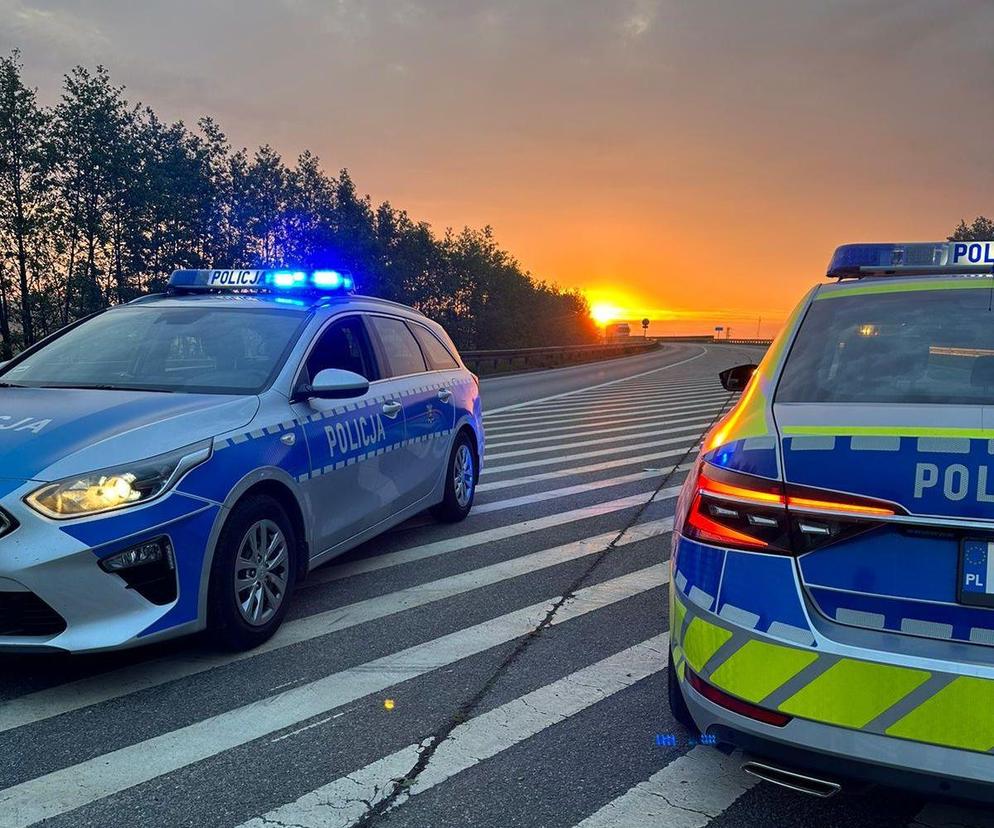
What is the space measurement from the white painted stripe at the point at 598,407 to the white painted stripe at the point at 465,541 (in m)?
5.94

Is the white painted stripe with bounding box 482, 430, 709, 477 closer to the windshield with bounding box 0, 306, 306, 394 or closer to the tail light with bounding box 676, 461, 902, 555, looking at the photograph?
the windshield with bounding box 0, 306, 306, 394

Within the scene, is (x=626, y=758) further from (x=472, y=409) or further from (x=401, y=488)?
(x=472, y=409)

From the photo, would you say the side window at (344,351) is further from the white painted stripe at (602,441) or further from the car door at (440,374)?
the white painted stripe at (602,441)

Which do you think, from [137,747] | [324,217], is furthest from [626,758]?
[324,217]

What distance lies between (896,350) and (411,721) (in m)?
2.34

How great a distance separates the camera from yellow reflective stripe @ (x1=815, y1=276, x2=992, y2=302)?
123 inches

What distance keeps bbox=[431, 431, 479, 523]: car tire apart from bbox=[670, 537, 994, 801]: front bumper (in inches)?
159

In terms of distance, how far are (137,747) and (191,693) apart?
44cm

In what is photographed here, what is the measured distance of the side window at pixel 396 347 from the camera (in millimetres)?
5516

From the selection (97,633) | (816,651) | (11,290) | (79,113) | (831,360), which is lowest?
(97,633)

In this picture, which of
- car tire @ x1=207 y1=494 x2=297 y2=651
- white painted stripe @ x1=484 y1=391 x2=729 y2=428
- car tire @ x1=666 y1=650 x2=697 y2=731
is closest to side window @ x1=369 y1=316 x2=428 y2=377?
car tire @ x1=207 y1=494 x2=297 y2=651

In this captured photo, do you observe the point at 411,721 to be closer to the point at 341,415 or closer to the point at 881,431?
the point at 341,415

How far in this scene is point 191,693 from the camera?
3410mm

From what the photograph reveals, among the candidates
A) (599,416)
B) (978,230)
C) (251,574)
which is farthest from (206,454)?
(978,230)
